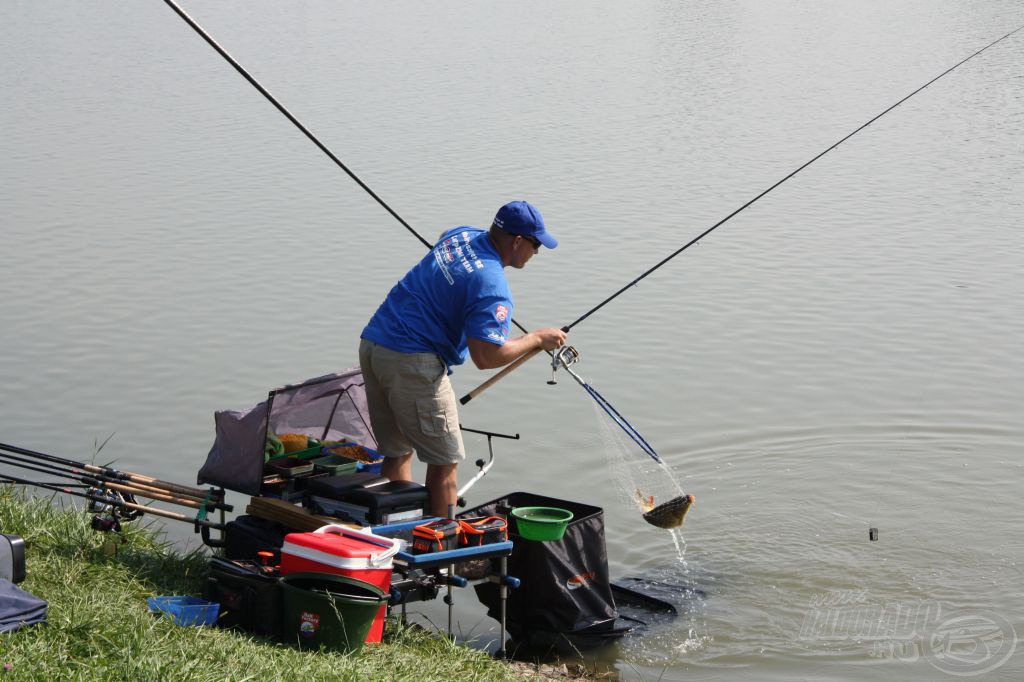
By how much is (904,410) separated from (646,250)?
12.6 feet

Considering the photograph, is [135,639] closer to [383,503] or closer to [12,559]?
[12,559]

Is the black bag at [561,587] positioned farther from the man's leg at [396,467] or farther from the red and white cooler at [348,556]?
the red and white cooler at [348,556]

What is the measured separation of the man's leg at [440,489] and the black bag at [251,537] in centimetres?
58

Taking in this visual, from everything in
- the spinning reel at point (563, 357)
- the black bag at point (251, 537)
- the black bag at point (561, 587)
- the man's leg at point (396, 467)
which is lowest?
the black bag at point (561, 587)

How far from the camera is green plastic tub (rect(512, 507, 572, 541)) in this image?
4.79 meters

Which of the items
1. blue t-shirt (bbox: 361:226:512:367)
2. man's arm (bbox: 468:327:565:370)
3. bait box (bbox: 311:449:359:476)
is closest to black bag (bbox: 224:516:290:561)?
bait box (bbox: 311:449:359:476)

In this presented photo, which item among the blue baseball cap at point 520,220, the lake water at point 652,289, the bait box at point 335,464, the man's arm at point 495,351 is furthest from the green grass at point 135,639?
the blue baseball cap at point 520,220

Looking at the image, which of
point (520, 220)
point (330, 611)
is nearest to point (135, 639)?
point (330, 611)

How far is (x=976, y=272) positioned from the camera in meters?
10.9

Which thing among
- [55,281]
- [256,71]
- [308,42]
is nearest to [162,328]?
[55,281]

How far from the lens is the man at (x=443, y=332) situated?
486cm

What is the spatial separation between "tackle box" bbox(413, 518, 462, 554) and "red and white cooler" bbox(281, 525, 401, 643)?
13 cm

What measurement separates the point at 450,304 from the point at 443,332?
12cm

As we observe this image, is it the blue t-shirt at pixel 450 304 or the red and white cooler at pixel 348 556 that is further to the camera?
the blue t-shirt at pixel 450 304
